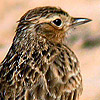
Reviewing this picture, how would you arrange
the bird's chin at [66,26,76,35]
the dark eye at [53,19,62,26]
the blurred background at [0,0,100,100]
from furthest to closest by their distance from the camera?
the blurred background at [0,0,100,100] < the bird's chin at [66,26,76,35] < the dark eye at [53,19,62,26]

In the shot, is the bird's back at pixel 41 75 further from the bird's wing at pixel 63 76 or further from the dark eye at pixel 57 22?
the dark eye at pixel 57 22

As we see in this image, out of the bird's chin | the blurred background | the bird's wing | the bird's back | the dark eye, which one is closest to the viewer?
the bird's back

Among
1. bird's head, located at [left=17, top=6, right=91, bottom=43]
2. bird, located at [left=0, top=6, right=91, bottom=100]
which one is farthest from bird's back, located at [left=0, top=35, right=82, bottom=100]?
bird's head, located at [left=17, top=6, right=91, bottom=43]

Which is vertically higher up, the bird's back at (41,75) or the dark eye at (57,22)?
the dark eye at (57,22)

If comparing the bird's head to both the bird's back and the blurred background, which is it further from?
the blurred background

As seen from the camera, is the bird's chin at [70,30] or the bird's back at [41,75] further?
the bird's chin at [70,30]

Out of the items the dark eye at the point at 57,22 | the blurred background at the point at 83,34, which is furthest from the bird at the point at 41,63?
the blurred background at the point at 83,34

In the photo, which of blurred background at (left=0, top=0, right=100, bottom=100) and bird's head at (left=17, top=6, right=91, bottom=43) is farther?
blurred background at (left=0, top=0, right=100, bottom=100)

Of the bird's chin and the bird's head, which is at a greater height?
the bird's head
